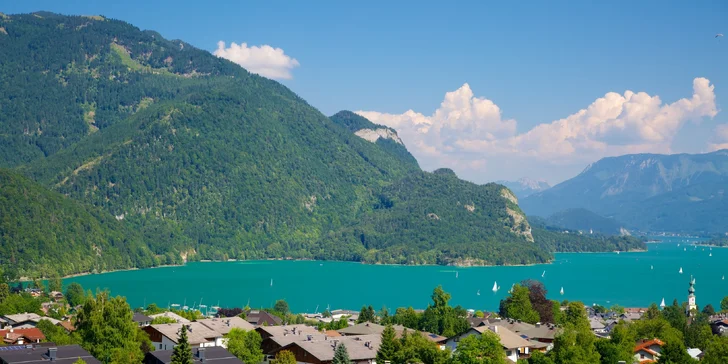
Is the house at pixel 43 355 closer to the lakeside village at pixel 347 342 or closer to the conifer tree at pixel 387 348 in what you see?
the lakeside village at pixel 347 342


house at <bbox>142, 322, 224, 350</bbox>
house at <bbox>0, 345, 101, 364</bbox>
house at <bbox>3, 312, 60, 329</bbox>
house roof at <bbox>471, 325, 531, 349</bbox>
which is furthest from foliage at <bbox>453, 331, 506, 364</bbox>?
house at <bbox>3, 312, 60, 329</bbox>

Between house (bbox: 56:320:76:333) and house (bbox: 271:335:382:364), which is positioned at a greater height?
house (bbox: 271:335:382:364)

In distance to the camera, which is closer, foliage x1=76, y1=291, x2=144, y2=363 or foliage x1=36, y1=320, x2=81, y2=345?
foliage x1=76, y1=291, x2=144, y2=363

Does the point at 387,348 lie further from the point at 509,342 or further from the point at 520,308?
the point at 520,308

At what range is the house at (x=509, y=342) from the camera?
224ft

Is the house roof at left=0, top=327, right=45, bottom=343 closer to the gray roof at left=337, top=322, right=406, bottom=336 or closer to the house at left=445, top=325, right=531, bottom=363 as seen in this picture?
the gray roof at left=337, top=322, right=406, bottom=336

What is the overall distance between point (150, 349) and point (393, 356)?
16.4 metres

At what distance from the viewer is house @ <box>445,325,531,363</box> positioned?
224ft

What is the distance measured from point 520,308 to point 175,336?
36.1m

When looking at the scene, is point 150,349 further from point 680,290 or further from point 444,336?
point 680,290

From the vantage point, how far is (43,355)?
5556cm

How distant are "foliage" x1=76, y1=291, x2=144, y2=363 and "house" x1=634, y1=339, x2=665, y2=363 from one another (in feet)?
110

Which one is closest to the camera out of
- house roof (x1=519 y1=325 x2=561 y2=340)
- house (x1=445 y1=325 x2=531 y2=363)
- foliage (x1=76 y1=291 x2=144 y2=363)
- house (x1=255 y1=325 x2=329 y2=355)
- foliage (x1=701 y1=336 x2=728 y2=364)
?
foliage (x1=701 y1=336 x2=728 y2=364)

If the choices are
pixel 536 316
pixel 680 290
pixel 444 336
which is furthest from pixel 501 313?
pixel 680 290
